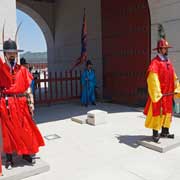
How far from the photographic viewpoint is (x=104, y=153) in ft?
13.6

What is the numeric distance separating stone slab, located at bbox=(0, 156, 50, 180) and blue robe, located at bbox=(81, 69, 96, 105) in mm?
4949

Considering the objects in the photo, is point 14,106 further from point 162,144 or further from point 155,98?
point 162,144

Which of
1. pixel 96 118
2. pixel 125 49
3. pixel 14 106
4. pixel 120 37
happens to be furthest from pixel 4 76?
pixel 120 37

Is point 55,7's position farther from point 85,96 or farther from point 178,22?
point 178,22

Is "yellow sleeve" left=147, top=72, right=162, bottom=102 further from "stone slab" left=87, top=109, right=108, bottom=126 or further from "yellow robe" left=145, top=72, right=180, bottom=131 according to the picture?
"stone slab" left=87, top=109, right=108, bottom=126

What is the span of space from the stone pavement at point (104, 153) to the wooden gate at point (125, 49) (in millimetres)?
1844

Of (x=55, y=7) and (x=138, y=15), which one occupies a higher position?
(x=55, y=7)

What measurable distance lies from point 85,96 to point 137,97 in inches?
63.1

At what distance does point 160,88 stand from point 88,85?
4.62m

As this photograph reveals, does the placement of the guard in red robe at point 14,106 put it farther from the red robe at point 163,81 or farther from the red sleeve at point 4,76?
the red robe at point 163,81

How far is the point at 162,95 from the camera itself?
4.06m

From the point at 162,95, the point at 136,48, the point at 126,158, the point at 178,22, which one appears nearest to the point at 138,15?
the point at 136,48

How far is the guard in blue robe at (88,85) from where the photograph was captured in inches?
337

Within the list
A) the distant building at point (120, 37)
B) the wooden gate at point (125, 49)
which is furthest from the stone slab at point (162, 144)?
the wooden gate at point (125, 49)
